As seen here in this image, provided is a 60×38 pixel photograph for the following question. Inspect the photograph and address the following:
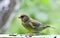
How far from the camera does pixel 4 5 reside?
5.95 feet

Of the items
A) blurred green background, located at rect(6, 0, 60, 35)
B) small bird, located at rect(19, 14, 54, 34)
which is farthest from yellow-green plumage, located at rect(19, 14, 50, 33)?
blurred green background, located at rect(6, 0, 60, 35)

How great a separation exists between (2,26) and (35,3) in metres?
0.44

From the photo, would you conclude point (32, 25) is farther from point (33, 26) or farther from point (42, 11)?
point (42, 11)

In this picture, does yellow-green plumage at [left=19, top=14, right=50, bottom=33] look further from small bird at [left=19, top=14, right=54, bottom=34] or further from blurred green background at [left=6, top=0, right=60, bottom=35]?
blurred green background at [left=6, top=0, right=60, bottom=35]

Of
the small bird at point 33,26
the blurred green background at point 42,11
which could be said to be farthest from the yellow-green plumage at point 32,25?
the blurred green background at point 42,11

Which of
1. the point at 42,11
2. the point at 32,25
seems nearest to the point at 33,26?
the point at 32,25

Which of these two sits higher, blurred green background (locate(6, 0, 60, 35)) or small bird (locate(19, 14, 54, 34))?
blurred green background (locate(6, 0, 60, 35))

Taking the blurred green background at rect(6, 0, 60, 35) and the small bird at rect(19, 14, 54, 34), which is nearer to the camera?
the small bird at rect(19, 14, 54, 34)

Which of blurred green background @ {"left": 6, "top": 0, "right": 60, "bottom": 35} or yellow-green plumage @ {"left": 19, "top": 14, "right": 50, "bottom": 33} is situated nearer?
yellow-green plumage @ {"left": 19, "top": 14, "right": 50, "bottom": 33}

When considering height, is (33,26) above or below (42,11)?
below

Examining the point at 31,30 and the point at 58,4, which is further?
the point at 58,4

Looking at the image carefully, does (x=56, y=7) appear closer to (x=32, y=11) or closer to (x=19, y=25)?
(x=32, y=11)

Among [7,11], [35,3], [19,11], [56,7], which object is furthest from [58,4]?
[7,11]

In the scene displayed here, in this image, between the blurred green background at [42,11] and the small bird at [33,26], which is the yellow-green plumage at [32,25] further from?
the blurred green background at [42,11]
